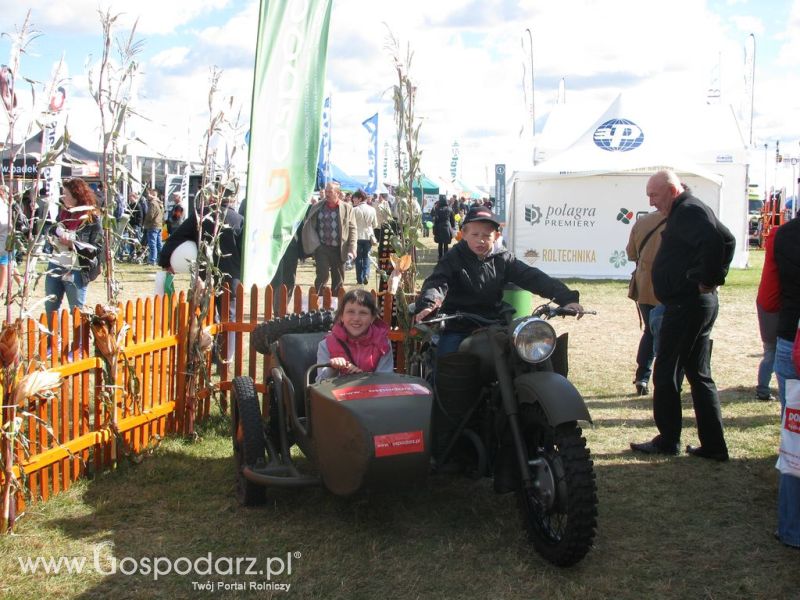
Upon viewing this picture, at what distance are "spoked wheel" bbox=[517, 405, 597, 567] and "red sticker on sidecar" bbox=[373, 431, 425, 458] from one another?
0.52 meters

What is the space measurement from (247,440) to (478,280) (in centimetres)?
159

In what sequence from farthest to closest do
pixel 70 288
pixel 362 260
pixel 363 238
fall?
1. pixel 362 260
2. pixel 363 238
3. pixel 70 288

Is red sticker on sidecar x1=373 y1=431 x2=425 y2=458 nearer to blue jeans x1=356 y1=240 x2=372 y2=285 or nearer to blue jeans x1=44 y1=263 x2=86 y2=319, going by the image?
blue jeans x1=44 y1=263 x2=86 y2=319

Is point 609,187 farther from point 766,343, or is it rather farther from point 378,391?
point 378,391

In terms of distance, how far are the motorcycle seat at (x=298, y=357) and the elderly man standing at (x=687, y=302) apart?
2.25m

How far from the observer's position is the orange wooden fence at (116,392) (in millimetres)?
4555

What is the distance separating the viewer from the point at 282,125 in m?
6.35

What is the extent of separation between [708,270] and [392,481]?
99.9 inches

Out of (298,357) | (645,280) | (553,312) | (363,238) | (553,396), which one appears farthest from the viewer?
(363,238)

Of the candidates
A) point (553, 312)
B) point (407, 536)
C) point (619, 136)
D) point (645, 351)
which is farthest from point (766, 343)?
point (619, 136)

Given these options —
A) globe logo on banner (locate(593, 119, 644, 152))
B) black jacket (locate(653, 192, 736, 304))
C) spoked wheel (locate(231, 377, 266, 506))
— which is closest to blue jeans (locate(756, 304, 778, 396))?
black jacket (locate(653, 192, 736, 304))

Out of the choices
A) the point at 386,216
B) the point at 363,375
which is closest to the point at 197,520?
the point at 363,375

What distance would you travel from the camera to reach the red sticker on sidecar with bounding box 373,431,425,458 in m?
3.88

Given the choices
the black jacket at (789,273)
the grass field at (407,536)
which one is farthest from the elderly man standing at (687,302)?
the black jacket at (789,273)
